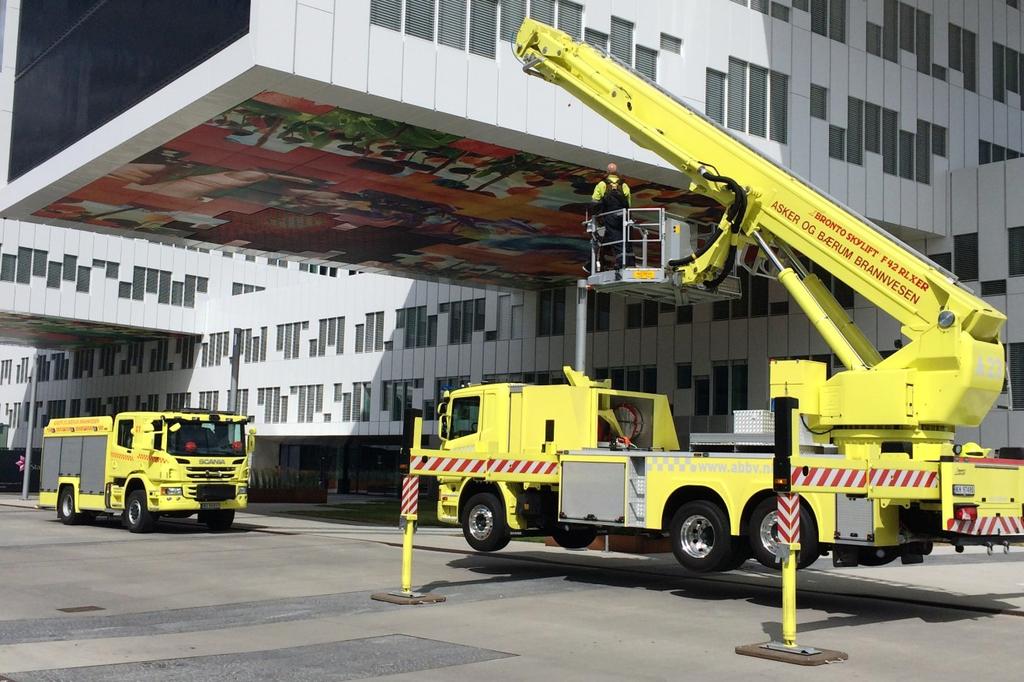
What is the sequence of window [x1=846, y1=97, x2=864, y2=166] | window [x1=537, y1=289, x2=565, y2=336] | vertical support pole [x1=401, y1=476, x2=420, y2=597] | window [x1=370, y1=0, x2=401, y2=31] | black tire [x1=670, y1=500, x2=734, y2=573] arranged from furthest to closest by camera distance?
window [x1=537, y1=289, x2=565, y2=336]
window [x1=846, y1=97, x2=864, y2=166]
window [x1=370, y1=0, x2=401, y2=31]
black tire [x1=670, y1=500, x2=734, y2=573]
vertical support pole [x1=401, y1=476, x2=420, y2=597]

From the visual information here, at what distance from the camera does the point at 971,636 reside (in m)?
12.8

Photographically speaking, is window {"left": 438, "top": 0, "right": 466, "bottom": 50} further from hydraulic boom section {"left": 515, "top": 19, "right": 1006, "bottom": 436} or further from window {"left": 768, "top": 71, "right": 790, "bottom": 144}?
window {"left": 768, "top": 71, "right": 790, "bottom": 144}

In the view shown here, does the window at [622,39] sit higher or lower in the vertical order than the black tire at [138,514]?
higher

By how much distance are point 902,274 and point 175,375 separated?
2502 inches

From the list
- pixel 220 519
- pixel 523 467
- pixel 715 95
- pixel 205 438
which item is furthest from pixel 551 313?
pixel 523 467

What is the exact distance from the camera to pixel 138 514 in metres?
26.6

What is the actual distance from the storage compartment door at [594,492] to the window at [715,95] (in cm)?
1523

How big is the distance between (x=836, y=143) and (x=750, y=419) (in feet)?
61.5

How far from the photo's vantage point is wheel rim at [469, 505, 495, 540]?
61.3 ft

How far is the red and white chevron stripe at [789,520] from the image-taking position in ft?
38.2

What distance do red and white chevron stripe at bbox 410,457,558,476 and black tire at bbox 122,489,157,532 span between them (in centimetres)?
1010

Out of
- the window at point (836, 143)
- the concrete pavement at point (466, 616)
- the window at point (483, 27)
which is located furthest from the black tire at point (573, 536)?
the window at point (836, 143)

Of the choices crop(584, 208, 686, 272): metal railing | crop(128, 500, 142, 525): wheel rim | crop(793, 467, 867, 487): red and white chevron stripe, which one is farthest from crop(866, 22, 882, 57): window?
crop(128, 500, 142, 525): wheel rim

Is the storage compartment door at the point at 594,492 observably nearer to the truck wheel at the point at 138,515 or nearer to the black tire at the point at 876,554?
the black tire at the point at 876,554
